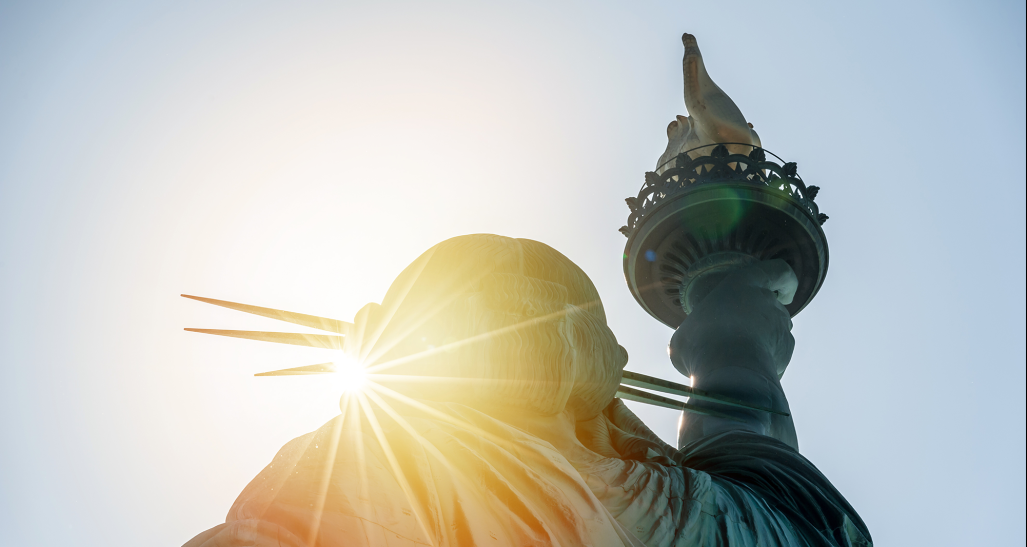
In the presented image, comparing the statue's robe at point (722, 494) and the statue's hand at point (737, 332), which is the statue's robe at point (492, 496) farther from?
the statue's hand at point (737, 332)

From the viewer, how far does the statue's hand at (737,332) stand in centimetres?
727

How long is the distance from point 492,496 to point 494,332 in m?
1.50

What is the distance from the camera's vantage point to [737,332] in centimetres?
742

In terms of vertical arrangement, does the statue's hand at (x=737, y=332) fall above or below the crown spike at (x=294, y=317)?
above

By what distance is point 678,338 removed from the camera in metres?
A: 8.00

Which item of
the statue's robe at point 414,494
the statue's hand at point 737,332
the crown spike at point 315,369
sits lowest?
the statue's robe at point 414,494

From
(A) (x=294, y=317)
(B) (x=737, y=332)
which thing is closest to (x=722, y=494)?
(B) (x=737, y=332)

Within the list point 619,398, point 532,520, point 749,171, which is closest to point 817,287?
point 749,171

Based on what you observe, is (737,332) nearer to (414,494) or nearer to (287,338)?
(287,338)

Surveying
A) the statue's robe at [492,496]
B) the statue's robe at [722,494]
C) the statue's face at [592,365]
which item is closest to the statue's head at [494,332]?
the statue's face at [592,365]

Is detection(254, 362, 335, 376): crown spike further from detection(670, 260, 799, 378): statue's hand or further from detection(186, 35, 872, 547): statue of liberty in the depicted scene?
detection(670, 260, 799, 378): statue's hand

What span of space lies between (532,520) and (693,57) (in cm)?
808

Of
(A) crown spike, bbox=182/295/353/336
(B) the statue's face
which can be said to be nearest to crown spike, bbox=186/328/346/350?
(A) crown spike, bbox=182/295/353/336

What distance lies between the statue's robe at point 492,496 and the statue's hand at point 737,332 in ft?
5.45
